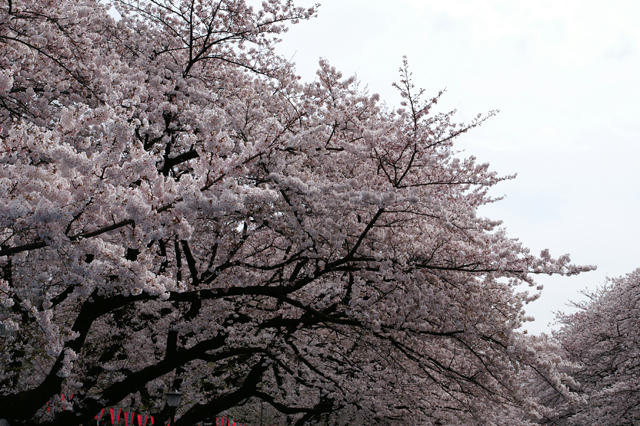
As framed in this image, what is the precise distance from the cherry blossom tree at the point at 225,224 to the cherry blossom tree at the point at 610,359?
7847 mm

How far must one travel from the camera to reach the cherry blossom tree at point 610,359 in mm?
17359

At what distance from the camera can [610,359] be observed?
19.2 m

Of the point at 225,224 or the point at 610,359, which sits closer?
the point at 225,224

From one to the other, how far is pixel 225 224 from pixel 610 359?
616 inches

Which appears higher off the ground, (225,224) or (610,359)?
(225,224)

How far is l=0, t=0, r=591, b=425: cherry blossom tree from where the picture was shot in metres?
4.59

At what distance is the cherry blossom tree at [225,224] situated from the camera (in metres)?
4.59

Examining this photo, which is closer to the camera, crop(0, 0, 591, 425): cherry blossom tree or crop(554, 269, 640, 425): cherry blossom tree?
crop(0, 0, 591, 425): cherry blossom tree

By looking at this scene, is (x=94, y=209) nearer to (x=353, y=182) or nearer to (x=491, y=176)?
(x=353, y=182)

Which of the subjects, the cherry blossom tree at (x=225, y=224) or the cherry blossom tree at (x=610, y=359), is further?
the cherry blossom tree at (x=610, y=359)

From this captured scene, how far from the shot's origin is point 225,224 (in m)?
10.2

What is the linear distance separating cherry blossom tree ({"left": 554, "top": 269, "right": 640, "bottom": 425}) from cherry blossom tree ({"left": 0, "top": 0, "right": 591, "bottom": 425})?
7847 mm

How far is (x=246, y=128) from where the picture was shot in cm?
939

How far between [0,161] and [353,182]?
500 centimetres
